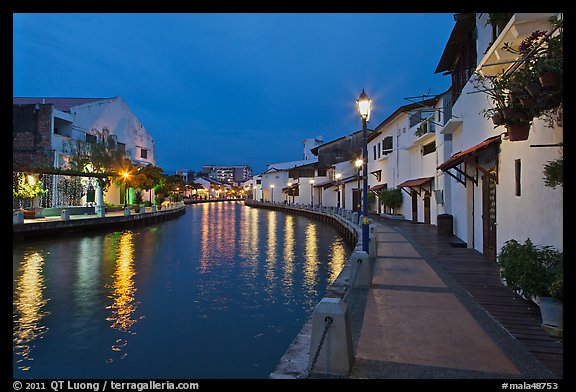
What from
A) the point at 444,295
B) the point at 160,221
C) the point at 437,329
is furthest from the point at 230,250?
the point at 160,221

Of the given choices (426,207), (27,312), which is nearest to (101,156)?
(426,207)

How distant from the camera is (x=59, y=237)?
976 inches

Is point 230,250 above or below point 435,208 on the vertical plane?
below

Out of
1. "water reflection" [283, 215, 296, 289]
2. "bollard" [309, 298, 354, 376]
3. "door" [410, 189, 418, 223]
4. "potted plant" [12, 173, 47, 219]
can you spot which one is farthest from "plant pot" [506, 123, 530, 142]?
"potted plant" [12, 173, 47, 219]

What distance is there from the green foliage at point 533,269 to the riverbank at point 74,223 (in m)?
19.9

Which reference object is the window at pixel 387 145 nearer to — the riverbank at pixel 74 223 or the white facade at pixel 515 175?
the white facade at pixel 515 175

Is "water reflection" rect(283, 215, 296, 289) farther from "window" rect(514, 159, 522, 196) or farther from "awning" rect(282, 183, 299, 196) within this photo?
"awning" rect(282, 183, 299, 196)

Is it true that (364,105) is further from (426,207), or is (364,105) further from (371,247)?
(426,207)

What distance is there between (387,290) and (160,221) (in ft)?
123

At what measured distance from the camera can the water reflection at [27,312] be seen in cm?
742

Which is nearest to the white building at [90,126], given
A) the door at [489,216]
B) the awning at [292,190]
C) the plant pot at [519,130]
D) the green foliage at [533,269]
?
the awning at [292,190]

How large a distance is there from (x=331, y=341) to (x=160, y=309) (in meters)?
7.32
